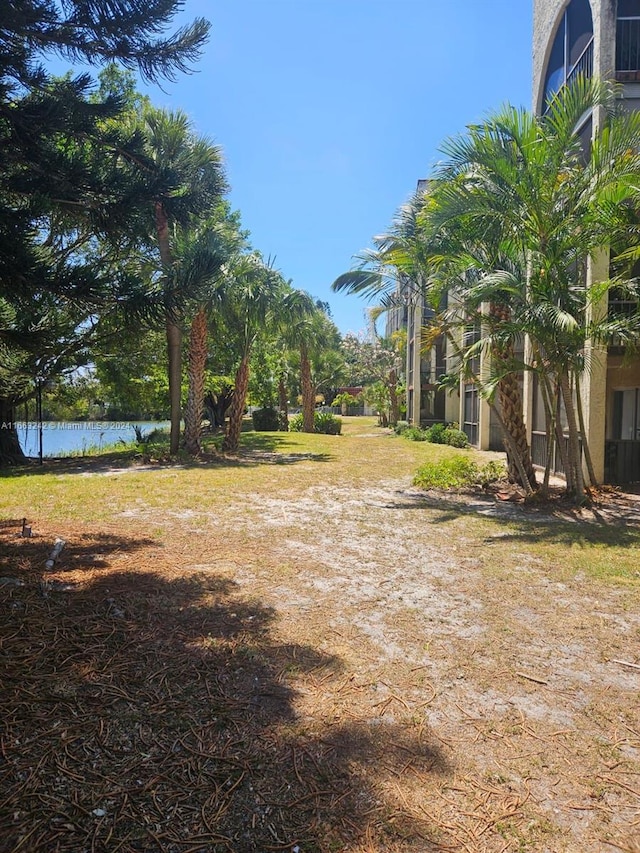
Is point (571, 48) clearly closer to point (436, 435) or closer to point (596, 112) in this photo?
point (596, 112)

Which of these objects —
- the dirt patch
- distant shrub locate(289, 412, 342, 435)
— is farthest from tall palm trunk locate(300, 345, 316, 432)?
the dirt patch

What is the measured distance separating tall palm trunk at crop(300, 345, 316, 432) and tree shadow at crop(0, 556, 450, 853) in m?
24.3

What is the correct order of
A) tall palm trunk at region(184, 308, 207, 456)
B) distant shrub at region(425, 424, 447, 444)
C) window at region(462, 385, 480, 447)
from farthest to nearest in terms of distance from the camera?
1. distant shrub at region(425, 424, 447, 444)
2. window at region(462, 385, 480, 447)
3. tall palm trunk at region(184, 308, 207, 456)

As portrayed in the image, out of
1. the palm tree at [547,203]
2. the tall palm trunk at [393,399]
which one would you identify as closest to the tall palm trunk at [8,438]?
the palm tree at [547,203]

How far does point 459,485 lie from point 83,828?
30.8 ft

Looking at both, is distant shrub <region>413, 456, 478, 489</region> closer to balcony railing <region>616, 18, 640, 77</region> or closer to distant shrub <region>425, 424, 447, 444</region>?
balcony railing <region>616, 18, 640, 77</region>

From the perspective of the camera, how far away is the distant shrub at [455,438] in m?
20.0

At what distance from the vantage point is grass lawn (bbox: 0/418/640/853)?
6.49 ft

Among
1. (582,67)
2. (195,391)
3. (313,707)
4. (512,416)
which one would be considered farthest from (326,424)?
(313,707)

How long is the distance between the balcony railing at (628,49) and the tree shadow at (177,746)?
12.7 meters


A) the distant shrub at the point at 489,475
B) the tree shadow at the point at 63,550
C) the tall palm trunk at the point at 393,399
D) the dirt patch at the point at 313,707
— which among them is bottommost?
the dirt patch at the point at 313,707

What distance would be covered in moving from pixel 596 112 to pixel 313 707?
11933 mm

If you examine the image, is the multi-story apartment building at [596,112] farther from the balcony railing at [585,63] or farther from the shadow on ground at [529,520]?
the shadow on ground at [529,520]

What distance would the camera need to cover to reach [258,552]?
5.68 meters
